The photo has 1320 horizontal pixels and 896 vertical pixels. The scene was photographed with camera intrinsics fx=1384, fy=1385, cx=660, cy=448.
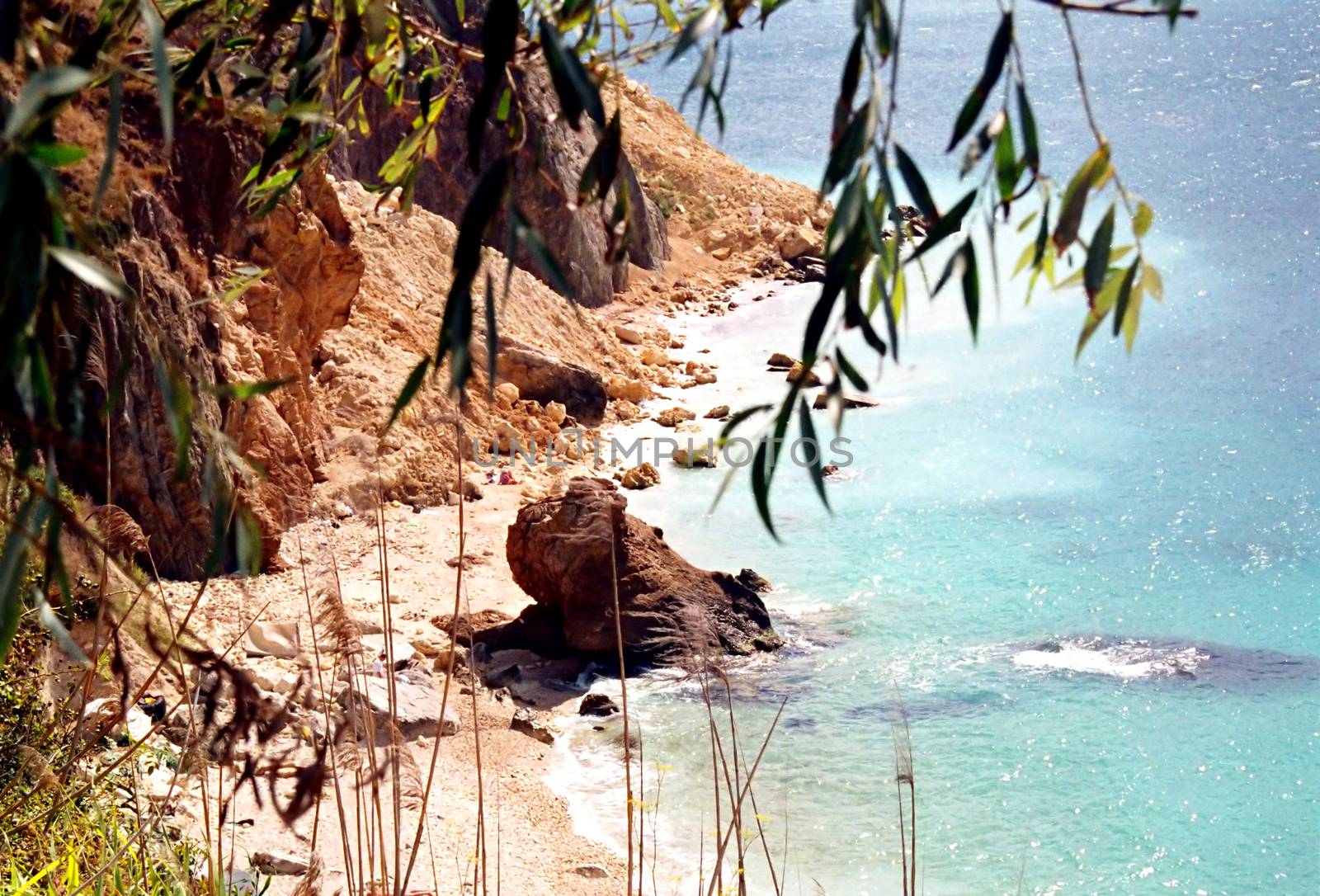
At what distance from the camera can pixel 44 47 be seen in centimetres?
163

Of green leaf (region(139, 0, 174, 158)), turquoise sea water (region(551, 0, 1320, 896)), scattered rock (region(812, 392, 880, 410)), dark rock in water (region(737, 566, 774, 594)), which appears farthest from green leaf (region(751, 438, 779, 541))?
scattered rock (region(812, 392, 880, 410))

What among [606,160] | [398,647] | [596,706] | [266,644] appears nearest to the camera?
[606,160]

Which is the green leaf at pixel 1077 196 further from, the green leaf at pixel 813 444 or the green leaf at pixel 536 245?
the green leaf at pixel 536 245

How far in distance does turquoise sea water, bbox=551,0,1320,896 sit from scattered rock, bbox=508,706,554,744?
0.28 m

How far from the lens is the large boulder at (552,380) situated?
14602 mm

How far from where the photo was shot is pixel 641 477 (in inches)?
542

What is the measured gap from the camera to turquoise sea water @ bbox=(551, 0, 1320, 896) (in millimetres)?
7816

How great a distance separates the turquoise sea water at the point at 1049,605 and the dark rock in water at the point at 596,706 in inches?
9.4

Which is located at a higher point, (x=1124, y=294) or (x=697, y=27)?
(x=697, y=27)

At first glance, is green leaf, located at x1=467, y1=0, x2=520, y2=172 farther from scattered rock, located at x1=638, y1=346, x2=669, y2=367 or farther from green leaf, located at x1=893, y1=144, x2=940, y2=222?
scattered rock, located at x1=638, y1=346, x2=669, y2=367

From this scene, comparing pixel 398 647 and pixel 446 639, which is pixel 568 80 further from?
pixel 446 639

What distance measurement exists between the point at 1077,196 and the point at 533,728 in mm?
7390

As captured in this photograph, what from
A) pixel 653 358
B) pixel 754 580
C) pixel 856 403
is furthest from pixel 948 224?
pixel 653 358

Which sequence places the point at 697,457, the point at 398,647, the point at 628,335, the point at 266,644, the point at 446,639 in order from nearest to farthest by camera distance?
the point at 266,644 < the point at 398,647 < the point at 446,639 < the point at 697,457 < the point at 628,335
